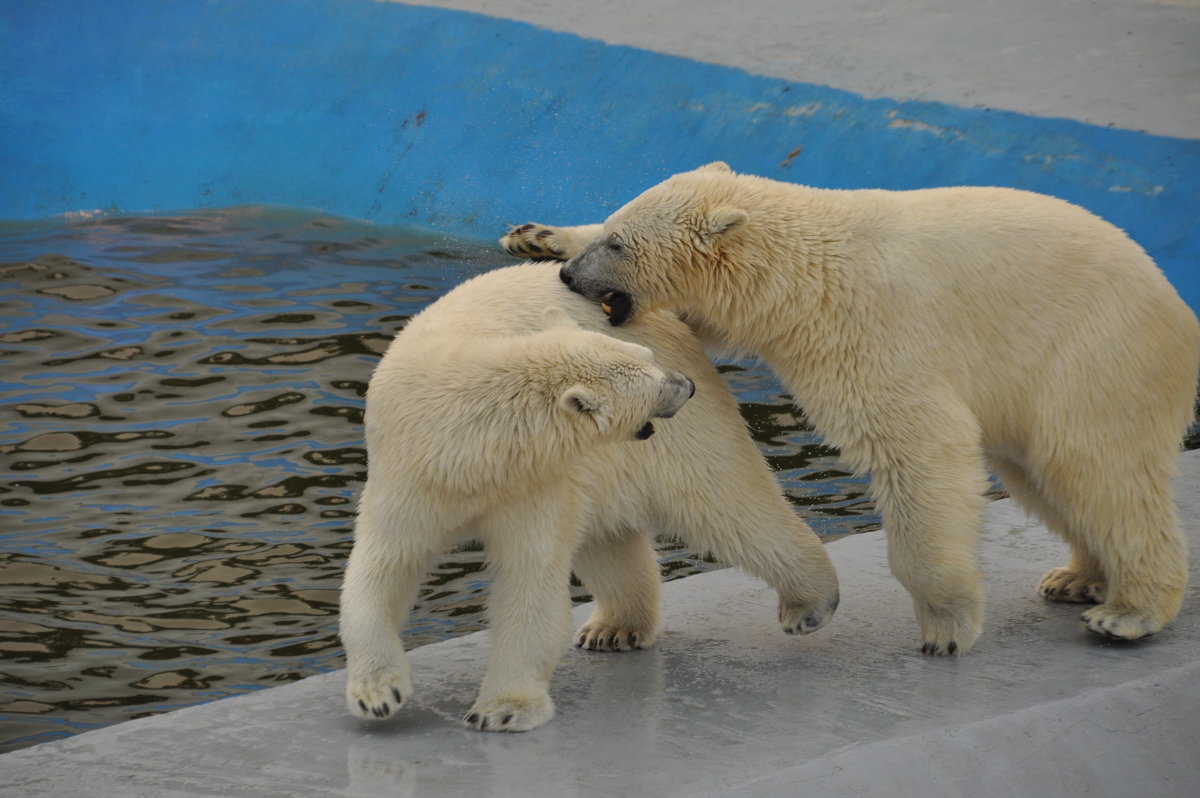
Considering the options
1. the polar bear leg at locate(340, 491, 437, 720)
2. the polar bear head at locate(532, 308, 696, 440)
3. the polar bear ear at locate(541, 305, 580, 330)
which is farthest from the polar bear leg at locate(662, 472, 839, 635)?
the polar bear leg at locate(340, 491, 437, 720)

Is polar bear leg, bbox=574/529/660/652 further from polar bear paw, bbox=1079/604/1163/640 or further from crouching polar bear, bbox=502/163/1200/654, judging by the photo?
polar bear paw, bbox=1079/604/1163/640

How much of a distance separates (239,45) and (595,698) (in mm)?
7589

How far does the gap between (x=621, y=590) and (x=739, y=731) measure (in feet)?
2.05

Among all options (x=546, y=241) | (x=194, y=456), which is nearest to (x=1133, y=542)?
(x=546, y=241)

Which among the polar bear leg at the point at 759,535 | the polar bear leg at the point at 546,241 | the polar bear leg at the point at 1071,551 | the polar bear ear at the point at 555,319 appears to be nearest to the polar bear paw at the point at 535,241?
the polar bear leg at the point at 546,241

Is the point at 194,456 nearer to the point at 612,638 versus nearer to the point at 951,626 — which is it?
the point at 612,638

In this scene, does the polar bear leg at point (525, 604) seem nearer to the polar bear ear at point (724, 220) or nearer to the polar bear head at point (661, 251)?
the polar bear head at point (661, 251)

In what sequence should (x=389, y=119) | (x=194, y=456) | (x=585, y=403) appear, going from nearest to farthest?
(x=585, y=403) < (x=194, y=456) < (x=389, y=119)

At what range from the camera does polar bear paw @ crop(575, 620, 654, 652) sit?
345 centimetres

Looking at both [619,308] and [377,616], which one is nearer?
[377,616]

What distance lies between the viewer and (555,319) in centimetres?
303

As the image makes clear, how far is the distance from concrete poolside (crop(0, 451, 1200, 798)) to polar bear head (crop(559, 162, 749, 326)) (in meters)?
0.91

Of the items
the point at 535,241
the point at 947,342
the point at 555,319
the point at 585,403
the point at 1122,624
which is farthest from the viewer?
the point at 535,241

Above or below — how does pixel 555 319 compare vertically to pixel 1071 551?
above
